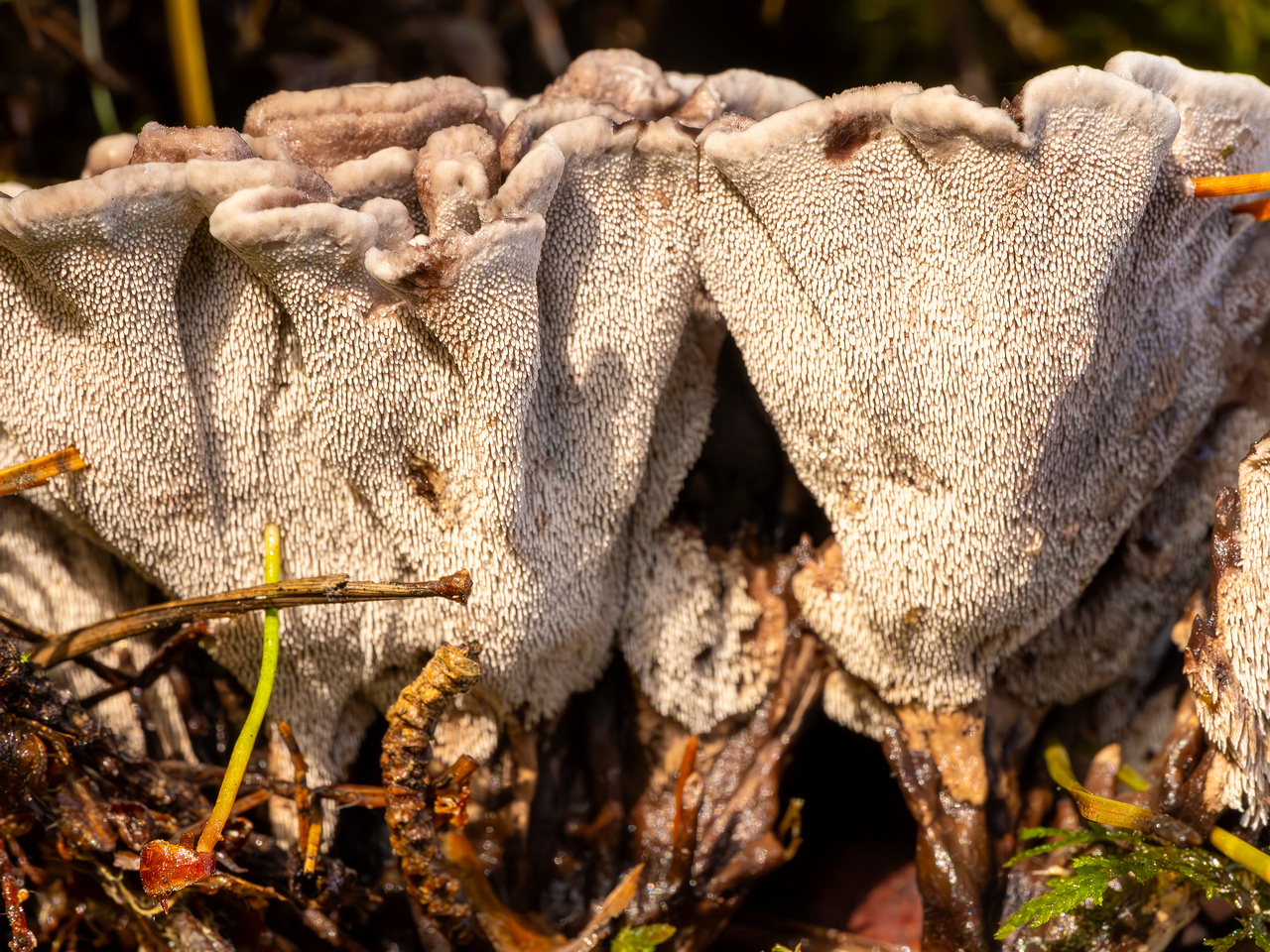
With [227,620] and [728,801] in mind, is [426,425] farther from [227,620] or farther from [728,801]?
[728,801]

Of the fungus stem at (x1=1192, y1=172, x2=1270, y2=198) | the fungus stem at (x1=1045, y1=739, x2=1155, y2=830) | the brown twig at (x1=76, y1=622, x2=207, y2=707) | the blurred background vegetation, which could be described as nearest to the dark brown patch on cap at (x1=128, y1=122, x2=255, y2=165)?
the brown twig at (x1=76, y1=622, x2=207, y2=707)

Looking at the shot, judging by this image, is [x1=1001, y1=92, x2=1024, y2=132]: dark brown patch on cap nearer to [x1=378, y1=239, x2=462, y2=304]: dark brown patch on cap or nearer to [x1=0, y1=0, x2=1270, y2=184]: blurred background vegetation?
[x1=378, y1=239, x2=462, y2=304]: dark brown patch on cap

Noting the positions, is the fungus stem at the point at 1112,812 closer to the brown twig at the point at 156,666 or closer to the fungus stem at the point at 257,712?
the fungus stem at the point at 257,712

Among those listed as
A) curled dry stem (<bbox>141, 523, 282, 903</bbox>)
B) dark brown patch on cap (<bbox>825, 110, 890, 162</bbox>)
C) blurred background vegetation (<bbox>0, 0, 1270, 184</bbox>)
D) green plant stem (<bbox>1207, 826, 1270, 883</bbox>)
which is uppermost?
blurred background vegetation (<bbox>0, 0, 1270, 184</bbox>)

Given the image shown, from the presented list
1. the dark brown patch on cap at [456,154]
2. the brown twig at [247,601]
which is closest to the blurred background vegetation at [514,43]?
the brown twig at [247,601]

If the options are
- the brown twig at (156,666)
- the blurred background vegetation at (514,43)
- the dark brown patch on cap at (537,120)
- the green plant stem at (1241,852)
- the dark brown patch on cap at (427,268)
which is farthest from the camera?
the blurred background vegetation at (514,43)

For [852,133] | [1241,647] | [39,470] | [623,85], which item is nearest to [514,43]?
[623,85]

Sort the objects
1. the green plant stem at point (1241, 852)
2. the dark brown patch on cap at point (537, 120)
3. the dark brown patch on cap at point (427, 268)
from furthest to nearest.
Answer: the green plant stem at point (1241, 852), the dark brown patch on cap at point (537, 120), the dark brown patch on cap at point (427, 268)
